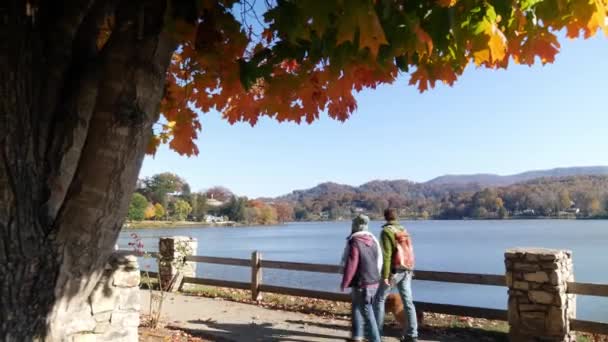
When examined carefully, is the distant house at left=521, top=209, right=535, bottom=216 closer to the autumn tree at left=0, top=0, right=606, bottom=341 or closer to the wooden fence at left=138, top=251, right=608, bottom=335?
the wooden fence at left=138, top=251, right=608, bottom=335

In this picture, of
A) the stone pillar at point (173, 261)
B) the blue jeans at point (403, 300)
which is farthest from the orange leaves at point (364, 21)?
the stone pillar at point (173, 261)

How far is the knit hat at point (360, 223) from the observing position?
19.3 feet

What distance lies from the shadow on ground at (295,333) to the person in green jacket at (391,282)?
68 cm

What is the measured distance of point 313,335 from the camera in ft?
21.9

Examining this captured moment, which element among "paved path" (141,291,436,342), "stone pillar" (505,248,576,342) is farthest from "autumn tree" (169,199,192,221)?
"stone pillar" (505,248,576,342)

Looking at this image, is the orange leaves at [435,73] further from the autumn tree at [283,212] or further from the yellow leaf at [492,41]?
the autumn tree at [283,212]

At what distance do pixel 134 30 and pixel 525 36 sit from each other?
8.04ft

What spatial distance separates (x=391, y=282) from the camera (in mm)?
5945

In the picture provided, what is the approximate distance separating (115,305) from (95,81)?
3109mm

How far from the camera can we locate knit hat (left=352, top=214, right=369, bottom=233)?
5.89 metres

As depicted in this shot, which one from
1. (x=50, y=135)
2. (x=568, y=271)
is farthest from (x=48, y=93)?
(x=568, y=271)

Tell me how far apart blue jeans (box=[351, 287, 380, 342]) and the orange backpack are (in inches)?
17.7

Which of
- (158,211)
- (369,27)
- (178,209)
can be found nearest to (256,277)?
(369,27)

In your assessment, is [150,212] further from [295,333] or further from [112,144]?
[112,144]
